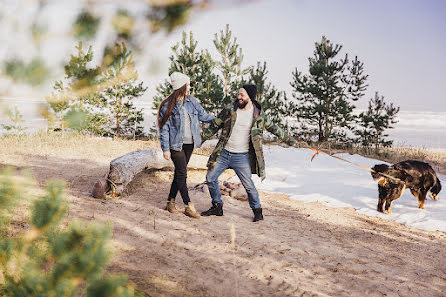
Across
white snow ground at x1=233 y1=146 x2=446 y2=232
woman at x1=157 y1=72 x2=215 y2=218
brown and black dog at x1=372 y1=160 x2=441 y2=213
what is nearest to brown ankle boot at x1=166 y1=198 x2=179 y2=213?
woman at x1=157 y1=72 x2=215 y2=218

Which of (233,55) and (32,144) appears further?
(233,55)

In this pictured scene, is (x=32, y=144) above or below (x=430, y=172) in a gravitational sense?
below

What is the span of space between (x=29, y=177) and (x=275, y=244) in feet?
12.0

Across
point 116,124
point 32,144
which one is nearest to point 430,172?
point 32,144

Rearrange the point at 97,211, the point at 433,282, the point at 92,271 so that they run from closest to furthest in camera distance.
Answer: the point at 92,271, the point at 433,282, the point at 97,211

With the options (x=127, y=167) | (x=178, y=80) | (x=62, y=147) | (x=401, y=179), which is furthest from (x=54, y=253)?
(x=62, y=147)

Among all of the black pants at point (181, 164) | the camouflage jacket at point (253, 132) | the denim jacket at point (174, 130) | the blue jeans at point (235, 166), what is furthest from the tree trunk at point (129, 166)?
the camouflage jacket at point (253, 132)

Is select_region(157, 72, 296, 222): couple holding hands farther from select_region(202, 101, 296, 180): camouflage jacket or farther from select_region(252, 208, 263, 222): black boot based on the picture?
select_region(252, 208, 263, 222): black boot

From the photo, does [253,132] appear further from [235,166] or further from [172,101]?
[172,101]

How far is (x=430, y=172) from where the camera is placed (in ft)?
21.6

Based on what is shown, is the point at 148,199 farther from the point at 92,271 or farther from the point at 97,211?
the point at 92,271

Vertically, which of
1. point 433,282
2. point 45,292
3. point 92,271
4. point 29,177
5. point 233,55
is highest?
point 233,55

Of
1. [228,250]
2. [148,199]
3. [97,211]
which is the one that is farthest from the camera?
[148,199]

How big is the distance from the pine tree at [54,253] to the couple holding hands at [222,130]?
328cm
